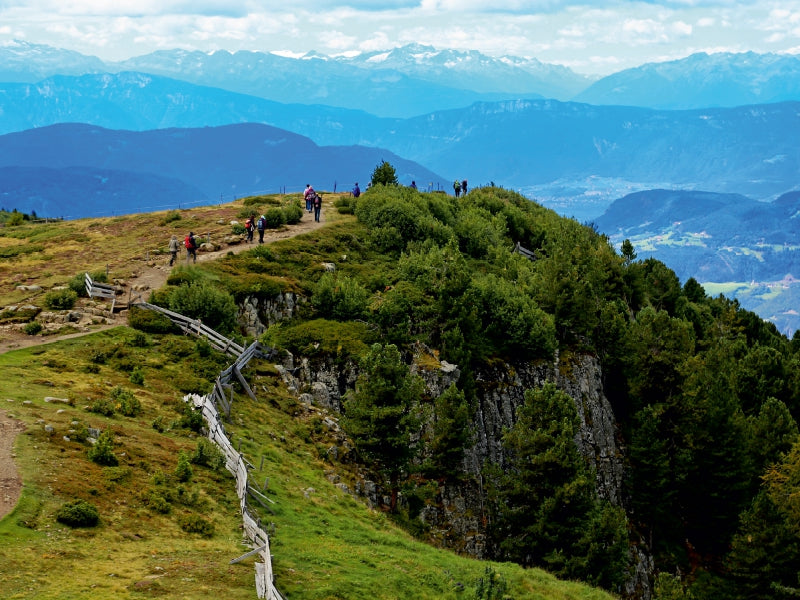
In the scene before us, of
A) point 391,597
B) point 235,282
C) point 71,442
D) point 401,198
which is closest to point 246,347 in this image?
point 235,282

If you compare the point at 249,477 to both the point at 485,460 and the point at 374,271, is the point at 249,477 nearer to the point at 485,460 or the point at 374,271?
the point at 485,460

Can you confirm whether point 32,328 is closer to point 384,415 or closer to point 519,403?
point 384,415

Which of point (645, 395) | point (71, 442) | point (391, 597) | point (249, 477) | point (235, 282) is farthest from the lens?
point (645, 395)

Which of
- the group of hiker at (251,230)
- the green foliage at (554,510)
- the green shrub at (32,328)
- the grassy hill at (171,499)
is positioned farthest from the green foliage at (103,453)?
the group of hiker at (251,230)

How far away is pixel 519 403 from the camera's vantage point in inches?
2217

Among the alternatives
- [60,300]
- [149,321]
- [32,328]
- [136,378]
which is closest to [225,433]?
[136,378]

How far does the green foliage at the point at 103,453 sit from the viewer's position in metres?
28.6

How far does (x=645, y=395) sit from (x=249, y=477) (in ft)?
134

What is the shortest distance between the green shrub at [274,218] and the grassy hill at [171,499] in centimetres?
2601

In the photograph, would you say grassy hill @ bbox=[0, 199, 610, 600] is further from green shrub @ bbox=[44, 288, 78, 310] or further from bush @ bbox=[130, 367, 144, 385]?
green shrub @ bbox=[44, 288, 78, 310]

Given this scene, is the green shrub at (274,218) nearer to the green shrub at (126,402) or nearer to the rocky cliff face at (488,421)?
the rocky cliff face at (488,421)

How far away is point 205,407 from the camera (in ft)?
120

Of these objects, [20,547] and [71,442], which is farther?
[71,442]

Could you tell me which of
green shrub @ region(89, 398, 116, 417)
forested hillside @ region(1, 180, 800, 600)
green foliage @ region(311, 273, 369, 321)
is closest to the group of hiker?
forested hillside @ region(1, 180, 800, 600)
